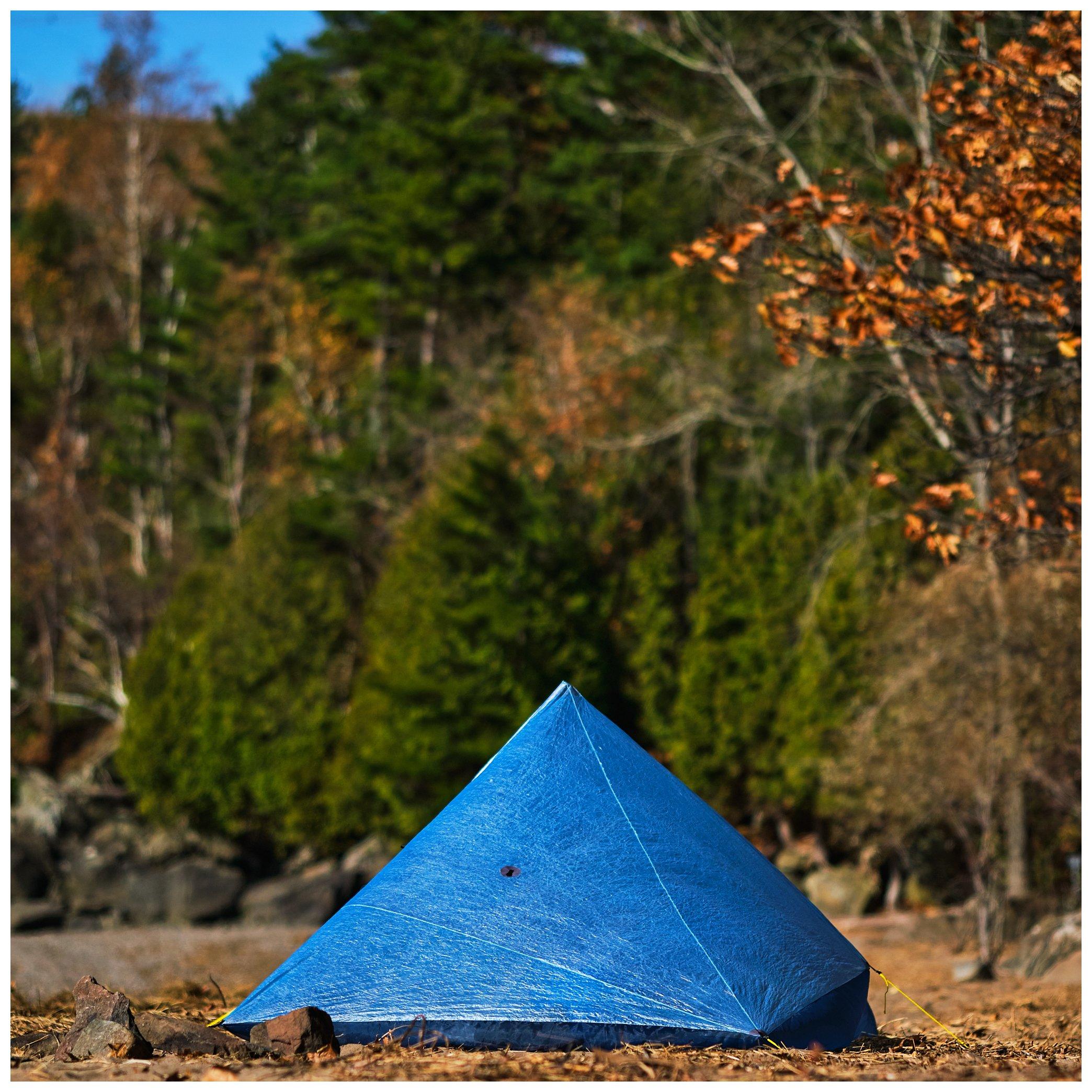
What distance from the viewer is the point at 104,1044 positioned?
4598 millimetres

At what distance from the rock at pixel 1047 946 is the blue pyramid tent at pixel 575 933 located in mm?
7115

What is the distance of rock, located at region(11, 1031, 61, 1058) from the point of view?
475 cm

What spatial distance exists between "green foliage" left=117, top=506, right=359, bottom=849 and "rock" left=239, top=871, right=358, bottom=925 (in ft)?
3.59

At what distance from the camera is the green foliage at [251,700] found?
21531 millimetres

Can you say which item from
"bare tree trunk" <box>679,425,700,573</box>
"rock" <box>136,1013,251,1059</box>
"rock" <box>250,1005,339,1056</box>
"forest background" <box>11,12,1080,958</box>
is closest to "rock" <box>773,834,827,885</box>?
"forest background" <box>11,12,1080,958</box>

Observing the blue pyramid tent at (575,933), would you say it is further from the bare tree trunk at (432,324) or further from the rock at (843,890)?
the bare tree trunk at (432,324)

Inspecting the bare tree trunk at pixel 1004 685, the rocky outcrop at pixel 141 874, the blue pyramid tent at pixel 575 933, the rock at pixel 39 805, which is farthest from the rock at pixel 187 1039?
the rock at pixel 39 805

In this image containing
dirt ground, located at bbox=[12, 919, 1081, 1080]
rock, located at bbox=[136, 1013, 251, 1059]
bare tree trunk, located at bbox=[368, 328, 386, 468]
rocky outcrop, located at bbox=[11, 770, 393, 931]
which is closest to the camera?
dirt ground, located at bbox=[12, 919, 1081, 1080]

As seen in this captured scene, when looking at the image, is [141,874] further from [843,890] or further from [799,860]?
[843,890]

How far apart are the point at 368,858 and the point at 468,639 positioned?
4105 millimetres

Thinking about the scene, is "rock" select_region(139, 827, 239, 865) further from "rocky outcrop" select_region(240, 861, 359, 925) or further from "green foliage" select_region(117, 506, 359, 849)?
"rocky outcrop" select_region(240, 861, 359, 925)

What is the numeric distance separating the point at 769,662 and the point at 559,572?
365cm

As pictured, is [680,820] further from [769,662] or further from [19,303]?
[19,303]

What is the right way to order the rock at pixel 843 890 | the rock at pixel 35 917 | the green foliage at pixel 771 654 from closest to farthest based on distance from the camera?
the rock at pixel 843 890
the green foliage at pixel 771 654
the rock at pixel 35 917
